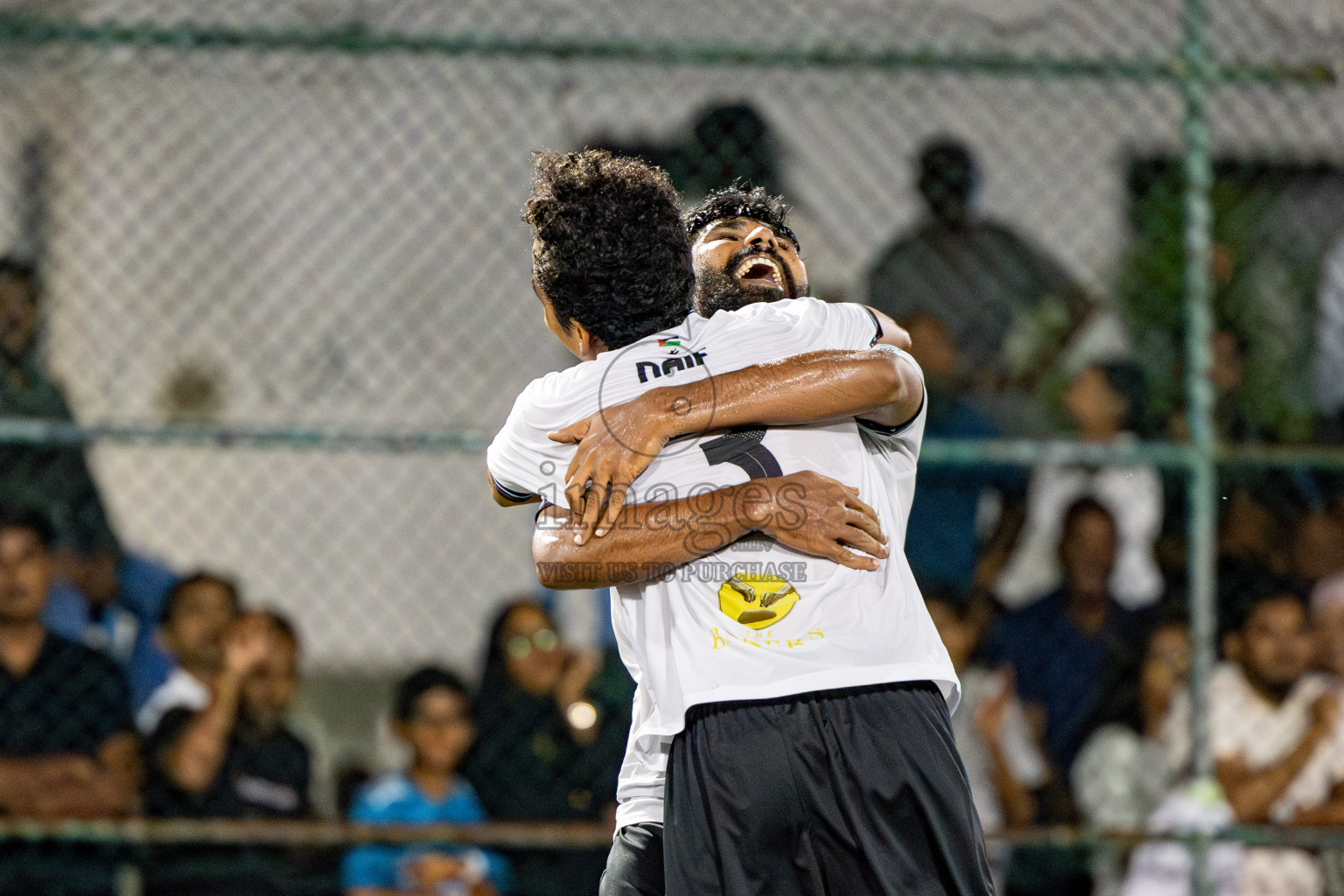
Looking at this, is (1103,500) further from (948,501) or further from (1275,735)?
(1275,735)

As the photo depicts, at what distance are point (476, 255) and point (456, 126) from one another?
1.71 feet

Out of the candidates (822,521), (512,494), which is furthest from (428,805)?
(822,521)

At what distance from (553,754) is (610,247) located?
7.61ft

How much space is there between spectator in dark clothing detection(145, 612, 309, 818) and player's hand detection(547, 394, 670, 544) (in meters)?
2.31

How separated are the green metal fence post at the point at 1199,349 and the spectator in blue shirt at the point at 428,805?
80.3 inches

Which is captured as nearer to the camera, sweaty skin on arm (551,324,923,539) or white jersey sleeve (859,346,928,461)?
sweaty skin on arm (551,324,923,539)

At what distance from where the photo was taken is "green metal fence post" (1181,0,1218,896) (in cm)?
371

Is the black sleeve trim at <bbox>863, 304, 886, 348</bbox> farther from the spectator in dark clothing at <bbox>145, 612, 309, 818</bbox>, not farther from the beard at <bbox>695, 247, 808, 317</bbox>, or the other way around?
the spectator in dark clothing at <bbox>145, 612, 309, 818</bbox>

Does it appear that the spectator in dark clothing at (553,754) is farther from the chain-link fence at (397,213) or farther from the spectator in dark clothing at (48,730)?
the chain-link fence at (397,213)

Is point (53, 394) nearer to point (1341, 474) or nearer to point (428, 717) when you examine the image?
point (428, 717)

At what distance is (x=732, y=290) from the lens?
8.45ft

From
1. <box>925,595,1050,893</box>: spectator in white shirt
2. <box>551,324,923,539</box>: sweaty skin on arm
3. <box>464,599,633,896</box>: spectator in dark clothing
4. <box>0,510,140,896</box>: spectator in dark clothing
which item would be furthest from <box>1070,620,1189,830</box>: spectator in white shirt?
<box>0,510,140,896</box>: spectator in dark clothing

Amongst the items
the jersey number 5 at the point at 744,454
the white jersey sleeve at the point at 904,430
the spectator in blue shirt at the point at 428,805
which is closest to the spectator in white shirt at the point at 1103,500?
the spectator in blue shirt at the point at 428,805

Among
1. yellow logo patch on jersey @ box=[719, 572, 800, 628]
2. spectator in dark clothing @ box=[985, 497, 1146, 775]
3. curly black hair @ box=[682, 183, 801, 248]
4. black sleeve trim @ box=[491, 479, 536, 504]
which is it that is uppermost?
curly black hair @ box=[682, 183, 801, 248]
